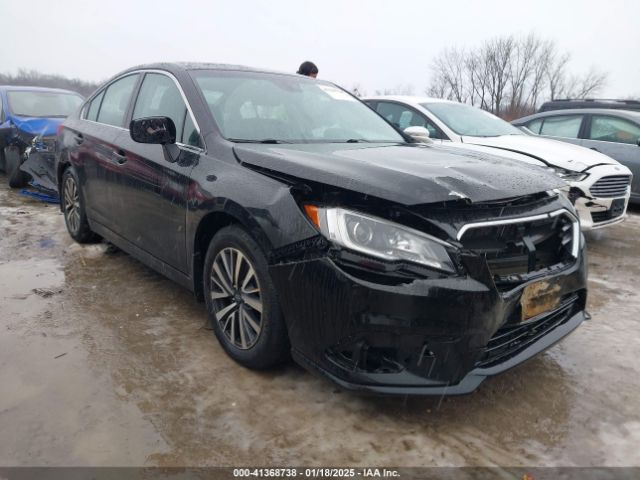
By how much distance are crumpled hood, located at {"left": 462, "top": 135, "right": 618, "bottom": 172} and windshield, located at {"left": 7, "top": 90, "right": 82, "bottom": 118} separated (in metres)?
6.44

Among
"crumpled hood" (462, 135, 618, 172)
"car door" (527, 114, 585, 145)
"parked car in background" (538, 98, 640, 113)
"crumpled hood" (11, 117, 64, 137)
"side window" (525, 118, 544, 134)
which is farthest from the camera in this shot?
"parked car in background" (538, 98, 640, 113)

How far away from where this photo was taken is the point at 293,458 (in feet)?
6.89

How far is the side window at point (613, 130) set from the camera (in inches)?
294

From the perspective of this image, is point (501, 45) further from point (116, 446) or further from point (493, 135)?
point (116, 446)

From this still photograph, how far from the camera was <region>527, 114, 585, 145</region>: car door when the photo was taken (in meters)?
7.82

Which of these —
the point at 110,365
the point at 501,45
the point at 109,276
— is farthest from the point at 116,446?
the point at 501,45

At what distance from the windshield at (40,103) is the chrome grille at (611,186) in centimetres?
754

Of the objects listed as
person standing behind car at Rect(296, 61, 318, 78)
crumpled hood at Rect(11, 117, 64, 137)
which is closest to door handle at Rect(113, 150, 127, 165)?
person standing behind car at Rect(296, 61, 318, 78)

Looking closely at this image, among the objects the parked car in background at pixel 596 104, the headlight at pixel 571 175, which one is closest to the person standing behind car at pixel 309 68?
the headlight at pixel 571 175

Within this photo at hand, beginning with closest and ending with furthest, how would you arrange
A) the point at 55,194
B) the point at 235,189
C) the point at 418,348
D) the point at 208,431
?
the point at 418,348 → the point at 208,431 → the point at 235,189 → the point at 55,194

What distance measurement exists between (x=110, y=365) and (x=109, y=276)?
1537 mm

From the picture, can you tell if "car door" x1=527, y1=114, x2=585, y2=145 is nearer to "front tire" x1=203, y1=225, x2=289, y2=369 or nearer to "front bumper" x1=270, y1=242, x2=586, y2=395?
"front bumper" x1=270, y1=242, x2=586, y2=395

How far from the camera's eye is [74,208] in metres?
4.86

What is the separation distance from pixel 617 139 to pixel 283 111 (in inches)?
249
